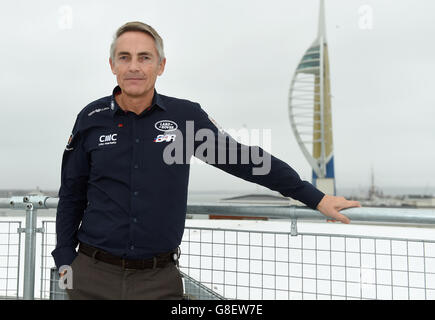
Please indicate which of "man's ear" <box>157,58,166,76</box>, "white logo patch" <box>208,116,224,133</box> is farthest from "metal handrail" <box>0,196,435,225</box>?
"man's ear" <box>157,58,166,76</box>

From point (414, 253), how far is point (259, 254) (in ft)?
3.34

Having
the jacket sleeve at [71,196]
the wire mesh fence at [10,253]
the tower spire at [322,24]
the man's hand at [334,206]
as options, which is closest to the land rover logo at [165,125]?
the jacket sleeve at [71,196]

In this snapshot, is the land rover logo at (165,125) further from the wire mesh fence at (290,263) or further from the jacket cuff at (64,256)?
the wire mesh fence at (290,263)

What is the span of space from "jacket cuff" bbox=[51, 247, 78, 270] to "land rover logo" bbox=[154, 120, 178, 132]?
0.75 metres

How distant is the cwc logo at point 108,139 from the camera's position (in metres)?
1.63

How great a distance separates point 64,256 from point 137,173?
0.57 metres

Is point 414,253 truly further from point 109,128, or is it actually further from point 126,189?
point 109,128

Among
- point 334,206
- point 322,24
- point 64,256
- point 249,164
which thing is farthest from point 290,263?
point 322,24

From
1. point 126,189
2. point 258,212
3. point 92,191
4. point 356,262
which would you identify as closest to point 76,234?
point 92,191

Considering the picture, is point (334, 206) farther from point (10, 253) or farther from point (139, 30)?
point (10, 253)

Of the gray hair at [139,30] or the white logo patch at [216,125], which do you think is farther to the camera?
the white logo patch at [216,125]

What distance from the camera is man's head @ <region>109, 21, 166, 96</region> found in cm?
156

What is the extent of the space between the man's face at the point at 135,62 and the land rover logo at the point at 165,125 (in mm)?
161

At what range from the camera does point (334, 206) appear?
1.88 meters
